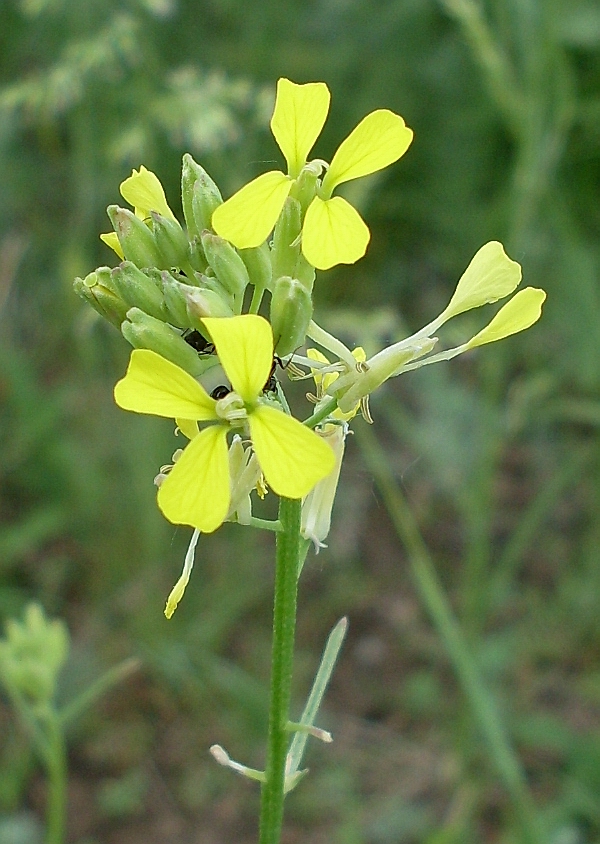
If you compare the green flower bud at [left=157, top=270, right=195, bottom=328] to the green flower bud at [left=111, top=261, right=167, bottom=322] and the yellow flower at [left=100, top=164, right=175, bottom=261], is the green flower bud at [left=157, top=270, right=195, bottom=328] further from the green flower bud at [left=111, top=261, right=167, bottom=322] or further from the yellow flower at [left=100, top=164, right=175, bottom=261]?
the yellow flower at [left=100, top=164, right=175, bottom=261]

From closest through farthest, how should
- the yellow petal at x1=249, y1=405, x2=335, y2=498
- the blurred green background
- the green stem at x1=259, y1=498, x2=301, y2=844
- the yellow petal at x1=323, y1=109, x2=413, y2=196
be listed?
the yellow petal at x1=249, y1=405, x2=335, y2=498 → the yellow petal at x1=323, y1=109, x2=413, y2=196 → the green stem at x1=259, y1=498, x2=301, y2=844 → the blurred green background

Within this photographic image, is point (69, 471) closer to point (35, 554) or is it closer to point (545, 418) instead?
point (35, 554)

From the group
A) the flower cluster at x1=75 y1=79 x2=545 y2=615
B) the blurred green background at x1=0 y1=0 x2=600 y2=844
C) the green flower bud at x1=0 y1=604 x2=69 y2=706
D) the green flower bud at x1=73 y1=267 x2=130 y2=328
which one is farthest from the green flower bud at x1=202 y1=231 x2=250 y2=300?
the blurred green background at x1=0 y1=0 x2=600 y2=844

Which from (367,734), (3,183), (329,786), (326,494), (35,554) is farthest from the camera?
(3,183)

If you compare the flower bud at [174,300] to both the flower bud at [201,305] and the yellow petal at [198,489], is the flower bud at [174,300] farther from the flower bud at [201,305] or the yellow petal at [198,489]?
the yellow petal at [198,489]

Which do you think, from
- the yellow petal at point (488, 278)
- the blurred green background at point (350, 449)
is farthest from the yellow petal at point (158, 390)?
the blurred green background at point (350, 449)

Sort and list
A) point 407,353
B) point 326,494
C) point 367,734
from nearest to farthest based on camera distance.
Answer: point 407,353, point 326,494, point 367,734

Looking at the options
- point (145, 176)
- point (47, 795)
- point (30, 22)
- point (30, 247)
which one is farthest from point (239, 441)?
point (30, 22)
